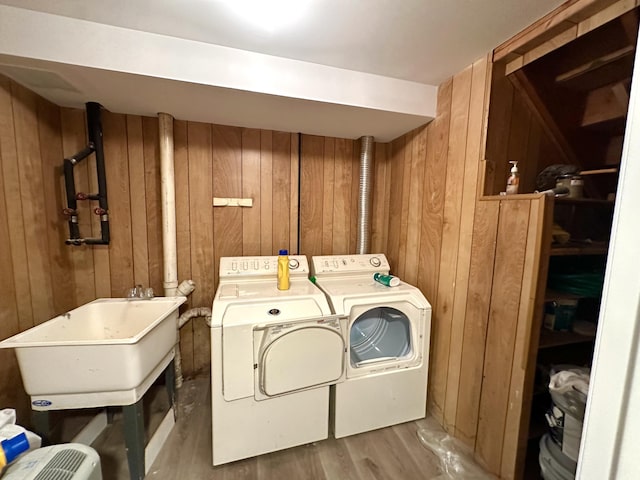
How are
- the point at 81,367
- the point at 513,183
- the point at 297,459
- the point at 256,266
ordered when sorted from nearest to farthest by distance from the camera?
the point at 81,367
the point at 513,183
the point at 297,459
the point at 256,266

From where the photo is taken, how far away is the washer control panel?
5.81 ft

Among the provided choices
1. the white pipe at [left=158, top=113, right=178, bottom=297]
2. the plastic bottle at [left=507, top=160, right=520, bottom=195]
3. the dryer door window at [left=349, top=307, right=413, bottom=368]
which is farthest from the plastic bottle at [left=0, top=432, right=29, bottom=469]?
the plastic bottle at [left=507, top=160, right=520, bottom=195]

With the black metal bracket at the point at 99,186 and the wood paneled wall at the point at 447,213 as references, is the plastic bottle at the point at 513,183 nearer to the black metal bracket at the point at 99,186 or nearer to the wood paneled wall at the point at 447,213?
the wood paneled wall at the point at 447,213

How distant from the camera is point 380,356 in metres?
1.70

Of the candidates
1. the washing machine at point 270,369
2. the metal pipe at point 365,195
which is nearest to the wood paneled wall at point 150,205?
the metal pipe at point 365,195

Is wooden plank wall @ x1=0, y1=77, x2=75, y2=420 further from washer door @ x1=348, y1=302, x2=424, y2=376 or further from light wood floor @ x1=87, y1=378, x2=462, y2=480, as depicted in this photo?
washer door @ x1=348, y1=302, x2=424, y2=376

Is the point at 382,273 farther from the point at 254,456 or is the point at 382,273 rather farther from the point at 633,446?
the point at 633,446

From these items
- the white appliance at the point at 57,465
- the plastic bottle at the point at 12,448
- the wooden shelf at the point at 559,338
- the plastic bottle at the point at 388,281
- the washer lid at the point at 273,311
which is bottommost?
the white appliance at the point at 57,465

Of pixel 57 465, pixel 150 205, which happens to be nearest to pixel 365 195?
pixel 150 205

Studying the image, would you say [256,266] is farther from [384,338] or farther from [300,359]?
[384,338]

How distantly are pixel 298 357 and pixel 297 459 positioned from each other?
1.90ft

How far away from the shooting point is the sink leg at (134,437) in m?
1.18

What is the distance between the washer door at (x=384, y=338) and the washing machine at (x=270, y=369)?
16cm

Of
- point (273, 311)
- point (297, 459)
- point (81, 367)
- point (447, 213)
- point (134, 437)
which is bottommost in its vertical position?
point (297, 459)
